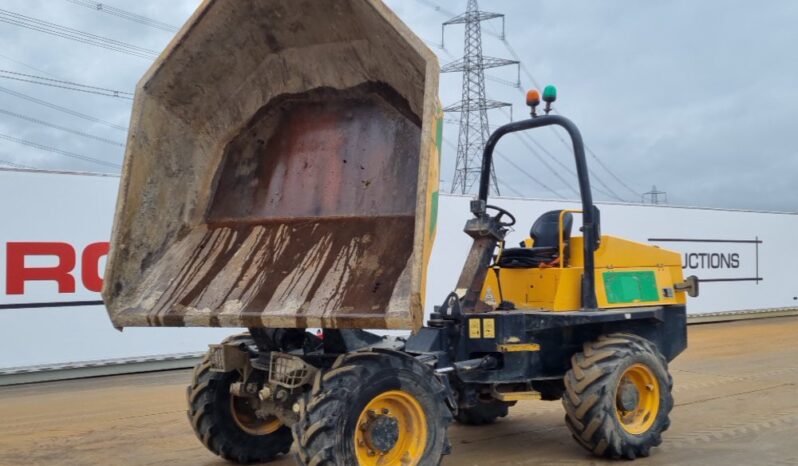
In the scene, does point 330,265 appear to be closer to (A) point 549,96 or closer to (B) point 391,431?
(B) point 391,431

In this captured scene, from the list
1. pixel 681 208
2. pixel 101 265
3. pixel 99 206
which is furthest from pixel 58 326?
pixel 681 208

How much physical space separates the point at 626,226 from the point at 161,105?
45.9 ft

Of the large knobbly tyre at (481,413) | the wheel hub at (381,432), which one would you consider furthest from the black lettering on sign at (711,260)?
the wheel hub at (381,432)

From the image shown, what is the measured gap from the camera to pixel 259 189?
6215 millimetres

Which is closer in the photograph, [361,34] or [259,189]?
[361,34]

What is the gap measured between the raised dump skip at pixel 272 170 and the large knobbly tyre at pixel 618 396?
2.00 m

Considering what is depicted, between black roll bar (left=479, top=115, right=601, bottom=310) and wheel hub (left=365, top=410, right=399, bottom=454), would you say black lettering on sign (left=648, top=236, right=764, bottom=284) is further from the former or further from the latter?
wheel hub (left=365, top=410, right=399, bottom=454)

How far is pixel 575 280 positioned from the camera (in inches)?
273

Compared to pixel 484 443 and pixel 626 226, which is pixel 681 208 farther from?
pixel 484 443

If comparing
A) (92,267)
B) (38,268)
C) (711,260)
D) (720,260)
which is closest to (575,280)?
(92,267)

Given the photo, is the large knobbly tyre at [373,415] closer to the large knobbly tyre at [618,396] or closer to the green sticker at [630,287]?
the large knobbly tyre at [618,396]

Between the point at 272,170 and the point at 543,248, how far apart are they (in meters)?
2.40

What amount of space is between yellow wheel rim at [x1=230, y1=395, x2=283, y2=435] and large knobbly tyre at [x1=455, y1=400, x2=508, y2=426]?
202 centimetres

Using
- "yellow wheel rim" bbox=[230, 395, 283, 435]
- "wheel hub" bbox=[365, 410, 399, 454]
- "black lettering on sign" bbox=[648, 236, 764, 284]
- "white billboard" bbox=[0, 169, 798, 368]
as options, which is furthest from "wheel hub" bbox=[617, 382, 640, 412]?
"black lettering on sign" bbox=[648, 236, 764, 284]
